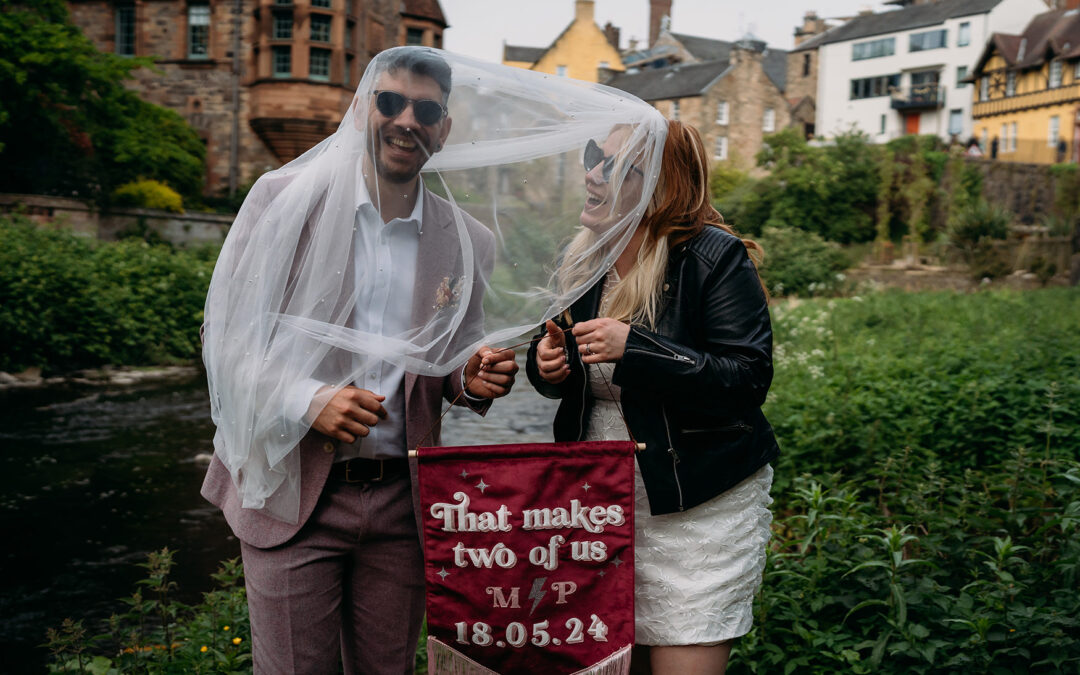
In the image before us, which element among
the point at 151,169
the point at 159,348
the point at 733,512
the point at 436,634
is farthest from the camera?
the point at 151,169

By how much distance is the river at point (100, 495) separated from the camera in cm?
622

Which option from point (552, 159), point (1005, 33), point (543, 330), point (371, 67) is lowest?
point (543, 330)

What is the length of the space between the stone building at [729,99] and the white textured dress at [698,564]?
44858 millimetres

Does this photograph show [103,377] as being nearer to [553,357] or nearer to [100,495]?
[100,495]

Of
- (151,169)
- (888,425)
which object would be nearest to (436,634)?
(888,425)

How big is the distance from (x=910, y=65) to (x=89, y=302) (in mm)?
47750

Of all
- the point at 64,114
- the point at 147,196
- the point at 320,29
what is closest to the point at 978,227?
the point at 320,29

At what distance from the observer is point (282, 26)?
3039cm

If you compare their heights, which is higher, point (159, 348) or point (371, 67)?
point (371, 67)

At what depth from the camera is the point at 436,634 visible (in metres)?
2.35

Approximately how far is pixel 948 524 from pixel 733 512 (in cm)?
176

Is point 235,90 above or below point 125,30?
below

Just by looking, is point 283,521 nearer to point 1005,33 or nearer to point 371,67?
point 371,67

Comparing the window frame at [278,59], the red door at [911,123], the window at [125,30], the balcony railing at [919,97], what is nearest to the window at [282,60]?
the window frame at [278,59]
